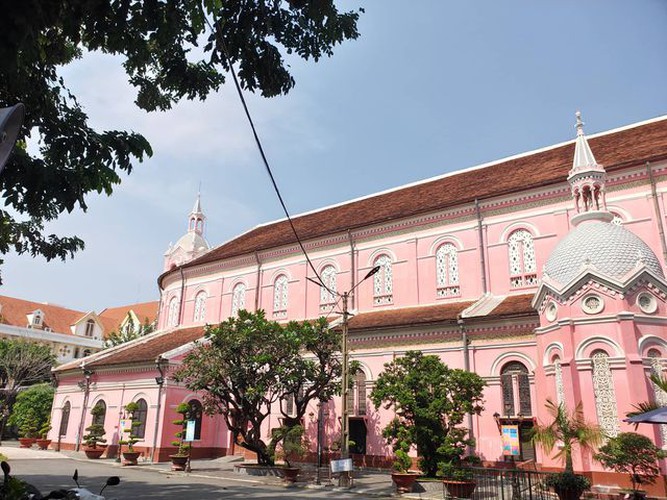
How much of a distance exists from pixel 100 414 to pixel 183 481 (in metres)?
12.9

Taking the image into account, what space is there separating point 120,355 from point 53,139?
2491cm

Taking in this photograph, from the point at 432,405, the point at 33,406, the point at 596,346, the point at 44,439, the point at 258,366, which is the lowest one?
the point at 44,439

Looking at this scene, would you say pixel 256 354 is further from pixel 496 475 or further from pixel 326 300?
pixel 496 475

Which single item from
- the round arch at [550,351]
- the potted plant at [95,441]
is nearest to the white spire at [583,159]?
the round arch at [550,351]

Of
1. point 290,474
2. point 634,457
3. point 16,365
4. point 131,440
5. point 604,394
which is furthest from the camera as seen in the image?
point 16,365

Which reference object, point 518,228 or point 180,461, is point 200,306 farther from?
point 518,228

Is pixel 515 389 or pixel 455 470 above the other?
pixel 515 389

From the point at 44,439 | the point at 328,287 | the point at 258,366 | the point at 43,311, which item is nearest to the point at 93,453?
A: the point at 44,439

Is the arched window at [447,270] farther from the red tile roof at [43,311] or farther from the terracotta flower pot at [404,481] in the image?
the red tile roof at [43,311]

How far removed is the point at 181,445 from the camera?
939 inches

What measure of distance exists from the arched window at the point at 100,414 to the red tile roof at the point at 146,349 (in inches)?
82.9

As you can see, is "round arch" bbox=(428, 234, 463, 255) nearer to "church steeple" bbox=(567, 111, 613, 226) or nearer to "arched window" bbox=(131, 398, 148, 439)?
"church steeple" bbox=(567, 111, 613, 226)

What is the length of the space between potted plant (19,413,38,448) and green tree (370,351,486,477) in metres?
27.7

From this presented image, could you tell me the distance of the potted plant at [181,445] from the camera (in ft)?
73.8
